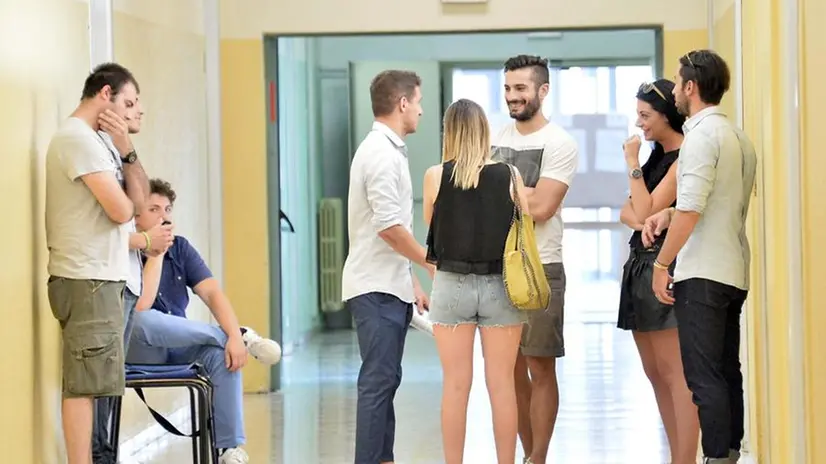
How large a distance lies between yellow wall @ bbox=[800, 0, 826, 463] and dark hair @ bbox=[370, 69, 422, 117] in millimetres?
1374

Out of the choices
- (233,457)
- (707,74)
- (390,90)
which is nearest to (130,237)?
(233,457)

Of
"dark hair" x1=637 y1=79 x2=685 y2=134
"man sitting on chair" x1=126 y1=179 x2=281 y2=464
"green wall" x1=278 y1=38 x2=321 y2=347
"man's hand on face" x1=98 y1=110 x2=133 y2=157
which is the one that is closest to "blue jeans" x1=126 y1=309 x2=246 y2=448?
"man sitting on chair" x1=126 y1=179 x2=281 y2=464

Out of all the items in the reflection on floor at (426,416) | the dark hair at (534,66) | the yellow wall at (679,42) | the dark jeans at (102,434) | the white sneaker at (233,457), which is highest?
the yellow wall at (679,42)

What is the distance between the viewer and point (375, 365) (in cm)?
419

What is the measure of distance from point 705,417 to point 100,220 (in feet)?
6.78

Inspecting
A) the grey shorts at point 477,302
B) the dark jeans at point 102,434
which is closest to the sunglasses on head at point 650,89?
the grey shorts at point 477,302

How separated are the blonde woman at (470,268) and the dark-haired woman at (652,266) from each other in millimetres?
488

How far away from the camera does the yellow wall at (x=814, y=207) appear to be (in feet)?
12.4

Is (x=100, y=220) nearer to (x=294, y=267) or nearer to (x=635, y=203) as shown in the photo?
(x=635, y=203)

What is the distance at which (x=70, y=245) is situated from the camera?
3.85m

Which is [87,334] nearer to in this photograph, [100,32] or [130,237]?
[130,237]

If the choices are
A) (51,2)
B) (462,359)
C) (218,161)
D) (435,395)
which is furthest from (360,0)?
(462,359)

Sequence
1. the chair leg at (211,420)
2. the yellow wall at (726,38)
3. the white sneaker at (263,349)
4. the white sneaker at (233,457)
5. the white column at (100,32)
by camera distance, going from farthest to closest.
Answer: the yellow wall at (726,38) < the white column at (100,32) < the white sneaker at (263,349) < the white sneaker at (233,457) < the chair leg at (211,420)

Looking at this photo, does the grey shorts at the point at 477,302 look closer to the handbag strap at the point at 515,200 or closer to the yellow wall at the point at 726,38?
the handbag strap at the point at 515,200
